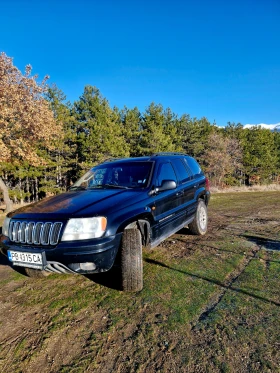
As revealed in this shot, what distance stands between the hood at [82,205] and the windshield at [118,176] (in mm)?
374

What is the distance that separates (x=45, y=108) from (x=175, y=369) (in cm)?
1535

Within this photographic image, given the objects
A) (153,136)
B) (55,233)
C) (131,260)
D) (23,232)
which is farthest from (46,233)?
(153,136)

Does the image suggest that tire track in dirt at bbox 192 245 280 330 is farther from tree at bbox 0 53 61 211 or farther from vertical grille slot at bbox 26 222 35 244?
tree at bbox 0 53 61 211

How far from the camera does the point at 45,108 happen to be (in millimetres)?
14586

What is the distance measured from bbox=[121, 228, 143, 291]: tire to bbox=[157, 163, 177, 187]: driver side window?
124 cm

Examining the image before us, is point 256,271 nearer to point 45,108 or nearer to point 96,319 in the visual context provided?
point 96,319

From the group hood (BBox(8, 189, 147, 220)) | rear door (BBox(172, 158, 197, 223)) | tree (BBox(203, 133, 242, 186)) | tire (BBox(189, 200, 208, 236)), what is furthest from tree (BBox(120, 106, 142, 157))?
Answer: hood (BBox(8, 189, 147, 220))

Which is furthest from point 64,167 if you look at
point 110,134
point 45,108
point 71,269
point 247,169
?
point 247,169

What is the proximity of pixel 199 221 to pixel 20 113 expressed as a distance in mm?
12728

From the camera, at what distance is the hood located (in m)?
2.88

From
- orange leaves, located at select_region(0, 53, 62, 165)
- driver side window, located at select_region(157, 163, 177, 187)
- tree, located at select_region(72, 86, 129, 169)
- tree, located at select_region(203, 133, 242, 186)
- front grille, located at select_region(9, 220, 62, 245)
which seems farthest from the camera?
tree, located at select_region(203, 133, 242, 186)

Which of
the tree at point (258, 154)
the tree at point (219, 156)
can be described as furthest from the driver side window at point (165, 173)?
the tree at point (258, 154)

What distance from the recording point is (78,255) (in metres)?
2.67

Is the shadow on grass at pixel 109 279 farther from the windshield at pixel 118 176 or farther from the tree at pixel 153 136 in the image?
→ the tree at pixel 153 136
